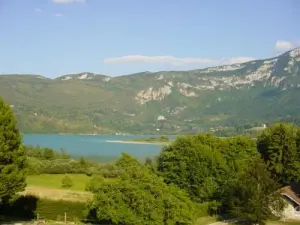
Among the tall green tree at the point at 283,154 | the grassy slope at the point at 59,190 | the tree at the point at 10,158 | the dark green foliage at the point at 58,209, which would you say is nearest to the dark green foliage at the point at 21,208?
the dark green foliage at the point at 58,209

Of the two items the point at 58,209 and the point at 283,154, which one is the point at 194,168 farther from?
the point at 58,209

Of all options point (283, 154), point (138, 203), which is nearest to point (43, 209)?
point (138, 203)

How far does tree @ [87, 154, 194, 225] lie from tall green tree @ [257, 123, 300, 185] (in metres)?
22.1

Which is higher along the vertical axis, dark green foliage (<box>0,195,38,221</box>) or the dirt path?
the dirt path

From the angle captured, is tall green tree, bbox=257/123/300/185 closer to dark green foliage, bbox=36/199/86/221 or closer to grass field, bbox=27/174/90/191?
grass field, bbox=27/174/90/191

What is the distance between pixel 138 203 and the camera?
25.9m

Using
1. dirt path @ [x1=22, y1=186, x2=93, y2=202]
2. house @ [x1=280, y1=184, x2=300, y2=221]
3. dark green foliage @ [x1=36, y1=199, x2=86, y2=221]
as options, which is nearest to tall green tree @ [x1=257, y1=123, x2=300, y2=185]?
house @ [x1=280, y1=184, x2=300, y2=221]

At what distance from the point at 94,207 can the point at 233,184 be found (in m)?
15.5

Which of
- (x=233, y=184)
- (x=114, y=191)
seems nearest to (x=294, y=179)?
(x=233, y=184)

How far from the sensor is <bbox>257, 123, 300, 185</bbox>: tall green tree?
46.5 meters

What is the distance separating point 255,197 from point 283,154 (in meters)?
13.7

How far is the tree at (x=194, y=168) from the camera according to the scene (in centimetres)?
4231

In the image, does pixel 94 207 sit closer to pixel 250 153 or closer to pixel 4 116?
pixel 4 116

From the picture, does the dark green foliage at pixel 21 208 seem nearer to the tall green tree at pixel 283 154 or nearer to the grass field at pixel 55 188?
the grass field at pixel 55 188
